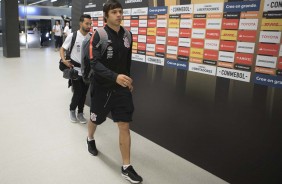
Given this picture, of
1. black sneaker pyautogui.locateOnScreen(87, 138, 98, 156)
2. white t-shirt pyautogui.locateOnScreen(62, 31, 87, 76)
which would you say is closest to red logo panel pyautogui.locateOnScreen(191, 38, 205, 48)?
black sneaker pyautogui.locateOnScreen(87, 138, 98, 156)

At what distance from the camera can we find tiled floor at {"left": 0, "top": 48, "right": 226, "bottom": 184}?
7.55 feet

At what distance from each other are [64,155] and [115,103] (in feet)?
3.06

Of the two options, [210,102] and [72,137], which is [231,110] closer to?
[210,102]

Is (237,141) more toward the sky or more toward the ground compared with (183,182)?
more toward the sky

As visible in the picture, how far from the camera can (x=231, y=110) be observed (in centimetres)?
222

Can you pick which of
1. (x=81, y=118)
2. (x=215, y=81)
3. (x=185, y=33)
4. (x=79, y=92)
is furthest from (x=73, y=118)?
(x=215, y=81)

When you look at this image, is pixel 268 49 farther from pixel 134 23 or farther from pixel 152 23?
pixel 134 23

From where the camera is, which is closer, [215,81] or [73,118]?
[215,81]

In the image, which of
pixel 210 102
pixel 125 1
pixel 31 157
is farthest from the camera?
pixel 125 1

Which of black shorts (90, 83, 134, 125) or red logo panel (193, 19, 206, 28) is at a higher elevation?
red logo panel (193, 19, 206, 28)

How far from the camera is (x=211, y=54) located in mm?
2326

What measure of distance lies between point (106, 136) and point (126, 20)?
156 centimetres

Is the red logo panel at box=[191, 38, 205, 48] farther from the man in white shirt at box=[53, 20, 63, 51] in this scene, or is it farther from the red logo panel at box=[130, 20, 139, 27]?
the man in white shirt at box=[53, 20, 63, 51]

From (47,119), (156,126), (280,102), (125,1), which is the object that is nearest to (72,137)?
(47,119)
